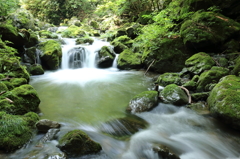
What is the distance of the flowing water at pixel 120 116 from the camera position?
3104mm

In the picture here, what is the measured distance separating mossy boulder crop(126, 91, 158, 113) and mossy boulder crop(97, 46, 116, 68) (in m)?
6.16

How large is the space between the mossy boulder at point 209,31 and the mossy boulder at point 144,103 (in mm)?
4138

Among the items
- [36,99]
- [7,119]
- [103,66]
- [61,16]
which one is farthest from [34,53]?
[61,16]

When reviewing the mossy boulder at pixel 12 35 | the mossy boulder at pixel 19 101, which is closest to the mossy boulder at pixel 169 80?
the mossy boulder at pixel 19 101

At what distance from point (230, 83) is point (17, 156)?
5124 mm

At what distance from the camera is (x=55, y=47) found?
10.0m

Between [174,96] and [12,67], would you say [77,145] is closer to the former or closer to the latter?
[174,96]

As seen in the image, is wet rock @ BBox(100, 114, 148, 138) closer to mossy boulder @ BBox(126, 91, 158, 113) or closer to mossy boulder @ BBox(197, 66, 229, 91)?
mossy boulder @ BBox(126, 91, 158, 113)

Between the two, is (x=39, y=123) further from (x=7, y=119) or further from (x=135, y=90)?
(x=135, y=90)

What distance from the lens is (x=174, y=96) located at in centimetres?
508

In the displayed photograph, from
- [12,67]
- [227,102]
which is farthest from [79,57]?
[227,102]

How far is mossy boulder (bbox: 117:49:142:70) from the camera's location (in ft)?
32.8

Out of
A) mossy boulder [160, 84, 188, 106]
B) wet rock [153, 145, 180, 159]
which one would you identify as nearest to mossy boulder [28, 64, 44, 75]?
mossy boulder [160, 84, 188, 106]

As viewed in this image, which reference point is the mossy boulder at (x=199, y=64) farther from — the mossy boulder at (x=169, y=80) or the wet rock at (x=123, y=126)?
the wet rock at (x=123, y=126)
